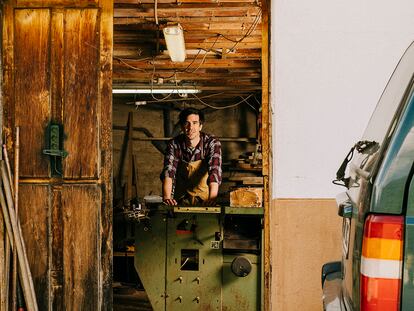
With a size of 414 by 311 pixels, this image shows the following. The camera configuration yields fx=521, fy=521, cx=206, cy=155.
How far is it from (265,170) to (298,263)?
839 mm

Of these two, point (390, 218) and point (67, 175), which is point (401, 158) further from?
point (67, 175)

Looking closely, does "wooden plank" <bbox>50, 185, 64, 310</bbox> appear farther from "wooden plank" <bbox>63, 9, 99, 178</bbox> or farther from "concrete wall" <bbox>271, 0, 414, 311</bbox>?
"concrete wall" <bbox>271, 0, 414, 311</bbox>

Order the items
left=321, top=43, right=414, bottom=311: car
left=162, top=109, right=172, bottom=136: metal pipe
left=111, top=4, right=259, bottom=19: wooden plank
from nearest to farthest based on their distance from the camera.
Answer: left=321, top=43, right=414, bottom=311: car → left=111, top=4, right=259, bottom=19: wooden plank → left=162, top=109, right=172, bottom=136: metal pipe

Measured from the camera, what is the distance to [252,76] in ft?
33.7

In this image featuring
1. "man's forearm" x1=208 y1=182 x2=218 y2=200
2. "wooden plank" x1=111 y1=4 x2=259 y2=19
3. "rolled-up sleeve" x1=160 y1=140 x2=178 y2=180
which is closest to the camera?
"wooden plank" x1=111 y1=4 x2=259 y2=19

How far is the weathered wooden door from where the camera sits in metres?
4.09

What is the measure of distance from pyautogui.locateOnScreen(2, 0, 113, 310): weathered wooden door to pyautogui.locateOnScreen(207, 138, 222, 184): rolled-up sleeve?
8.72ft

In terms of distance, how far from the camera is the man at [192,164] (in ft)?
21.9

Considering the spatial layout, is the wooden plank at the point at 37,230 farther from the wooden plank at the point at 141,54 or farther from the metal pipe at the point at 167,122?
the metal pipe at the point at 167,122

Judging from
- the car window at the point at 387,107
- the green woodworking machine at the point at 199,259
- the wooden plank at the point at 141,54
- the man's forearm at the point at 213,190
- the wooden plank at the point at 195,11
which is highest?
the wooden plank at the point at 195,11

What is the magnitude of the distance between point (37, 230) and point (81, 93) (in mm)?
1130

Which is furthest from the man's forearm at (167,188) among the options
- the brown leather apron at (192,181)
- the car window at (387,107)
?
the car window at (387,107)

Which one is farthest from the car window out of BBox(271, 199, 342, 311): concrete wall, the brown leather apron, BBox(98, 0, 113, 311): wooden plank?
the brown leather apron

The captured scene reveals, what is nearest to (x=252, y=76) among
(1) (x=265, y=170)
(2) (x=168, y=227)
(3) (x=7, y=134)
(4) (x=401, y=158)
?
(2) (x=168, y=227)
